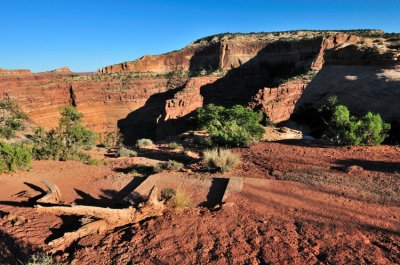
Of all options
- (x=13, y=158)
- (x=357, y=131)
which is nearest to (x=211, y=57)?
(x=357, y=131)

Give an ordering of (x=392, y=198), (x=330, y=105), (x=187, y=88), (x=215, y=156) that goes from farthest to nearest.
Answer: (x=187, y=88) < (x=330, y=105) < (x=215, y=156) < (x=392, y=198)

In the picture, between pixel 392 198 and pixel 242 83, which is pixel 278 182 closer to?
pixel 392 198

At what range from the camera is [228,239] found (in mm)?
4598

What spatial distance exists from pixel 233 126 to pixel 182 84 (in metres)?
33.9

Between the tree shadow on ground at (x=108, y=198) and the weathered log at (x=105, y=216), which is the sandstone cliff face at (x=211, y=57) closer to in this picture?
the tree shadow on ground at (x=108, y=198)

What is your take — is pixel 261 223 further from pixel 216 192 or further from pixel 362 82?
pixel 362 82

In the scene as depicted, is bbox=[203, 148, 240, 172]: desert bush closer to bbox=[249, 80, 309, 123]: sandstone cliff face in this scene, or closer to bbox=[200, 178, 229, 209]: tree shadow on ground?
bbox=[200, 178, 229, 209]: tree shadow on ground

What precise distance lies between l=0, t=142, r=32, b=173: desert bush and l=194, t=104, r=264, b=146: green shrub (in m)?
6.23

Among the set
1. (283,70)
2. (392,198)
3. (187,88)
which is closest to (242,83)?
(283,70)

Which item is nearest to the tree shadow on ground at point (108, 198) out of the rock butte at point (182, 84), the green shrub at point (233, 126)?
the green shrub at point (233, 126)

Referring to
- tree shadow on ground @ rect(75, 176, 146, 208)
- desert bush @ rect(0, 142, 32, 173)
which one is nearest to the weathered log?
tree shadow on ground @ rect(75, 176, 146, 208)

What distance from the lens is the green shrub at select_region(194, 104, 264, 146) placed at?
1104 cm

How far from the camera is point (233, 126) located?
14.4m

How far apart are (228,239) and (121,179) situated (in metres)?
4.56
